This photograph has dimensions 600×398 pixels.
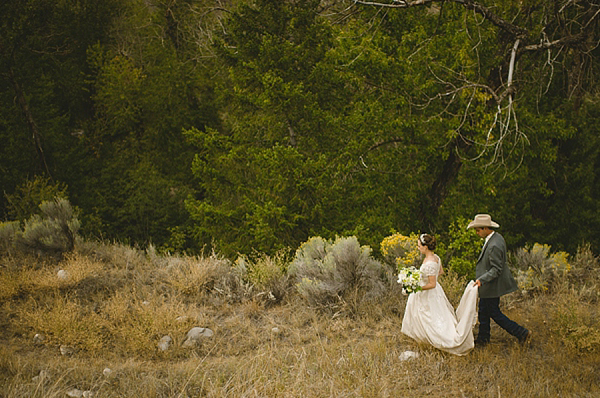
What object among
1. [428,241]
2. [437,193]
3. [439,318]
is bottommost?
[437,193]

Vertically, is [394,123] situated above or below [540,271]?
above

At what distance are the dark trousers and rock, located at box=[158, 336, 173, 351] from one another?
375cm

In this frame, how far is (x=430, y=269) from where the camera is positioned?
16.0ft

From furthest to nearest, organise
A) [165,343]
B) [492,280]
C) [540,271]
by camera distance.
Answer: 1. [540,271]
2. [165,343]
3. [492,280]

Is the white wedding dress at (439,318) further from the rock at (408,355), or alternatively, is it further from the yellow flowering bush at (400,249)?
the yellow flowering bush at (400,249)

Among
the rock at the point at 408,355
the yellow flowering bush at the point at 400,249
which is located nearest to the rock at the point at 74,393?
the rock at the point at 408,355

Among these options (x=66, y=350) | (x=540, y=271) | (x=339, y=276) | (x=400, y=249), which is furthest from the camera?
(x=400, y=249)

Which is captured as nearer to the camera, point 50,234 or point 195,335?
point 195,335

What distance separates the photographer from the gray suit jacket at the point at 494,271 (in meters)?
4.69

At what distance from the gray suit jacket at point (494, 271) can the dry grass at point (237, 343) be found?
0.67 meters

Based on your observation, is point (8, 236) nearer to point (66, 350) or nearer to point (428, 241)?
point (66, 350)

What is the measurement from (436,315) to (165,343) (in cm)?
332

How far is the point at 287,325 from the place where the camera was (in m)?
6.04

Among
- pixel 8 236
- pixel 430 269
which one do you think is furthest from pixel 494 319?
pixel 8 236
